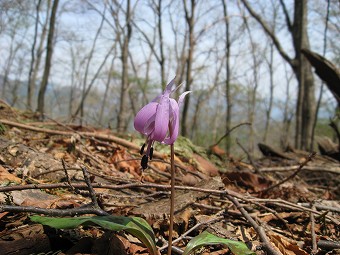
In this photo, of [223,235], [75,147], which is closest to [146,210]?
[223,235]

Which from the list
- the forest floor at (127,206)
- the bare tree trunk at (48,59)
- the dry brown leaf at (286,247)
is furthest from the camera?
the bare tree trunk at (48,59)

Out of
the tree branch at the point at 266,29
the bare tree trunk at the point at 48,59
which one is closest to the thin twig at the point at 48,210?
the bare tree trunk at the point at 48,59

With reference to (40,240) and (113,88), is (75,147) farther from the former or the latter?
(113,88)

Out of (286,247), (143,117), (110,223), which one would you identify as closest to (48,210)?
(110,223)

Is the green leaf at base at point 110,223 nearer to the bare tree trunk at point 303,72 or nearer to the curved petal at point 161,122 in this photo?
the curved petal at point 161,122

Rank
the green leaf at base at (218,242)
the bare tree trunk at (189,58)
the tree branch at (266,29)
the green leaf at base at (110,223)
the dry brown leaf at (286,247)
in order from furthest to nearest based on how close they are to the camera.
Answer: the bare tree trunk at (189,58)
the tree branch at (266,29)
the dry brown leaf at (286,247)
the green leaf at base at (218,242)
the green leaf at base at (110,223)

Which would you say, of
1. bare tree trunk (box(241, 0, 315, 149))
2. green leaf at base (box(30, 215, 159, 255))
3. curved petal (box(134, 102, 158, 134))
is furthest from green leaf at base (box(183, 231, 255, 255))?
Result: bare tree trunk (box(241, 0, 315, 149))

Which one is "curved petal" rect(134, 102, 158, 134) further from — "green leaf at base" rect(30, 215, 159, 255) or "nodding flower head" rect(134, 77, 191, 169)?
"green leaf at base" rect(30, 215, 159, 255)

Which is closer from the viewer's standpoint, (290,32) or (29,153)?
(29,153)
